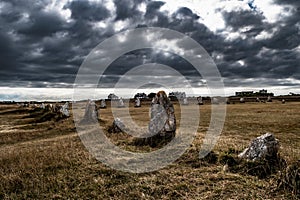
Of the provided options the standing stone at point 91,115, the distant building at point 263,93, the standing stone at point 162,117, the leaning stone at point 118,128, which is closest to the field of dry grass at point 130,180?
the standing stone at point 162,117

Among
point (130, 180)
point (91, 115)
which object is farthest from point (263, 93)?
point (130, 180)

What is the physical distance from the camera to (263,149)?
9.88 meters

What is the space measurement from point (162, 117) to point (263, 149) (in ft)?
22.4

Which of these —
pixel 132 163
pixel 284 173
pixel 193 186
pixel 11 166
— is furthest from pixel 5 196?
pixel 284 173

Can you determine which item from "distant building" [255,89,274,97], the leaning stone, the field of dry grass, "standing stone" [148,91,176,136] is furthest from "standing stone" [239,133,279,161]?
"distant building" [255,89,274,97]

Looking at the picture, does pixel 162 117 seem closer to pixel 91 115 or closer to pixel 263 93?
pixel 91 115

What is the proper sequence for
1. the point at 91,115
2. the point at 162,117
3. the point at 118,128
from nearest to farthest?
the point at 162,117
the point at 118,128
the point at 91,115

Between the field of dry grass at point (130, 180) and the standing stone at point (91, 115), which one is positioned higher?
the standing stone at point (91, 115)

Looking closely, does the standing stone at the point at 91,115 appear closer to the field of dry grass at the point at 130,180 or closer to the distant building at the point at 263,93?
the field of dry grass at the point at 130,180

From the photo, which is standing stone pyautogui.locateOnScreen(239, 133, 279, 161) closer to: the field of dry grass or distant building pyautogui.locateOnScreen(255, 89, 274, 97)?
the field of dry grass

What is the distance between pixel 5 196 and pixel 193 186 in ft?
17.7

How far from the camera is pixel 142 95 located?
133m

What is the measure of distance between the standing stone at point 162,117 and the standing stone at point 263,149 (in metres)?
5.65

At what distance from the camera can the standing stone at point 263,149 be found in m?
9.82
